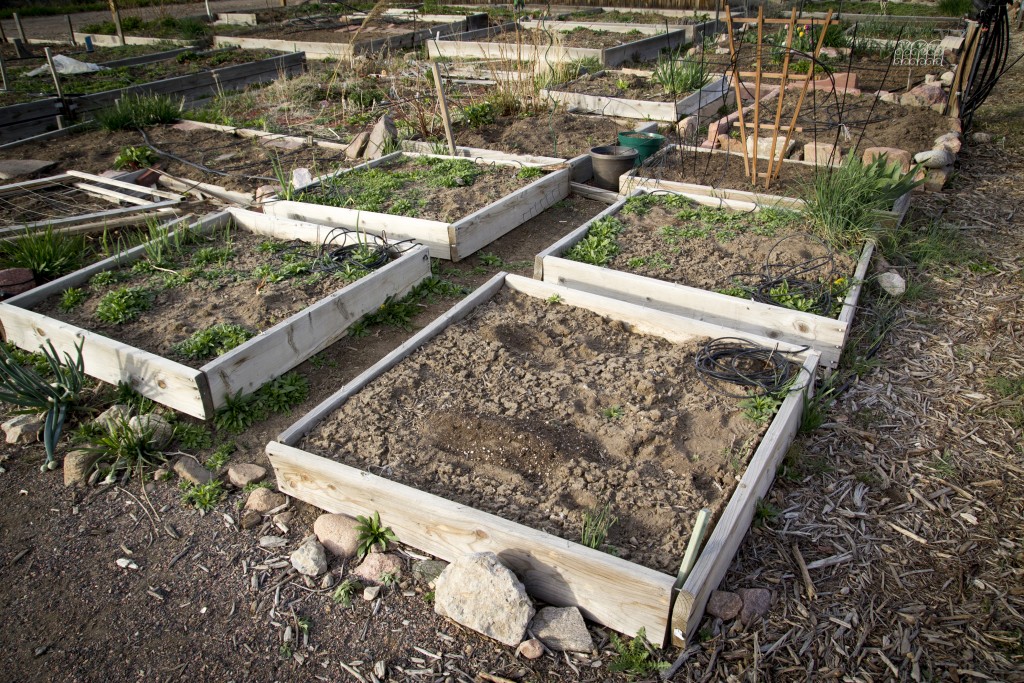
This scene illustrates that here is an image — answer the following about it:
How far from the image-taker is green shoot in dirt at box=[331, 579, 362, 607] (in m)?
2.58

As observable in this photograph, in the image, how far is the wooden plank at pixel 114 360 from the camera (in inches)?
136

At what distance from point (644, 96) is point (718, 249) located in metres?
4.22

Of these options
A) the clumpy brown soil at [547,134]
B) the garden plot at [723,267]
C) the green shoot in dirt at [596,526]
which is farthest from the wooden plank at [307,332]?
the clumpy brown soil at [547,134]

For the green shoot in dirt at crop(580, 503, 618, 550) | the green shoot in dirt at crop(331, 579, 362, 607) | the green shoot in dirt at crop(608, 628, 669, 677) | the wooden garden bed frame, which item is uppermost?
the wooden garden bed frame

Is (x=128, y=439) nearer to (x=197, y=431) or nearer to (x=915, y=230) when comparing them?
(x=197, y=431)

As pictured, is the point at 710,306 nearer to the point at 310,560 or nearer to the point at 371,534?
the point at 371,534

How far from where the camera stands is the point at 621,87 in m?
8.53

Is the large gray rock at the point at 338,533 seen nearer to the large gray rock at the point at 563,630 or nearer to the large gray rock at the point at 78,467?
the large gray rock at the point at 563,630

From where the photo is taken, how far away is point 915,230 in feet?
16.9

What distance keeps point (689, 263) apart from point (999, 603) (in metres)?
2.49

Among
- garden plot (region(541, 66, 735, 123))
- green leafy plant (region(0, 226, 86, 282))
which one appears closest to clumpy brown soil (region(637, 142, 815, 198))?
garden plot (region(541, 66, 735, 123))

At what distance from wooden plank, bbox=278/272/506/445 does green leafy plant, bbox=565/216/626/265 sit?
0.59m

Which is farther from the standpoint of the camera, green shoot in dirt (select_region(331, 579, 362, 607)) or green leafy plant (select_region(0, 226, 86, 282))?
green leafy plant (select_region(0, 226, 86, 282))

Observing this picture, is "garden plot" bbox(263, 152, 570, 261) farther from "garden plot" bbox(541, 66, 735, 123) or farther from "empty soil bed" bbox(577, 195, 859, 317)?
"garden plot" bbox(541, 66, 735, 123)
